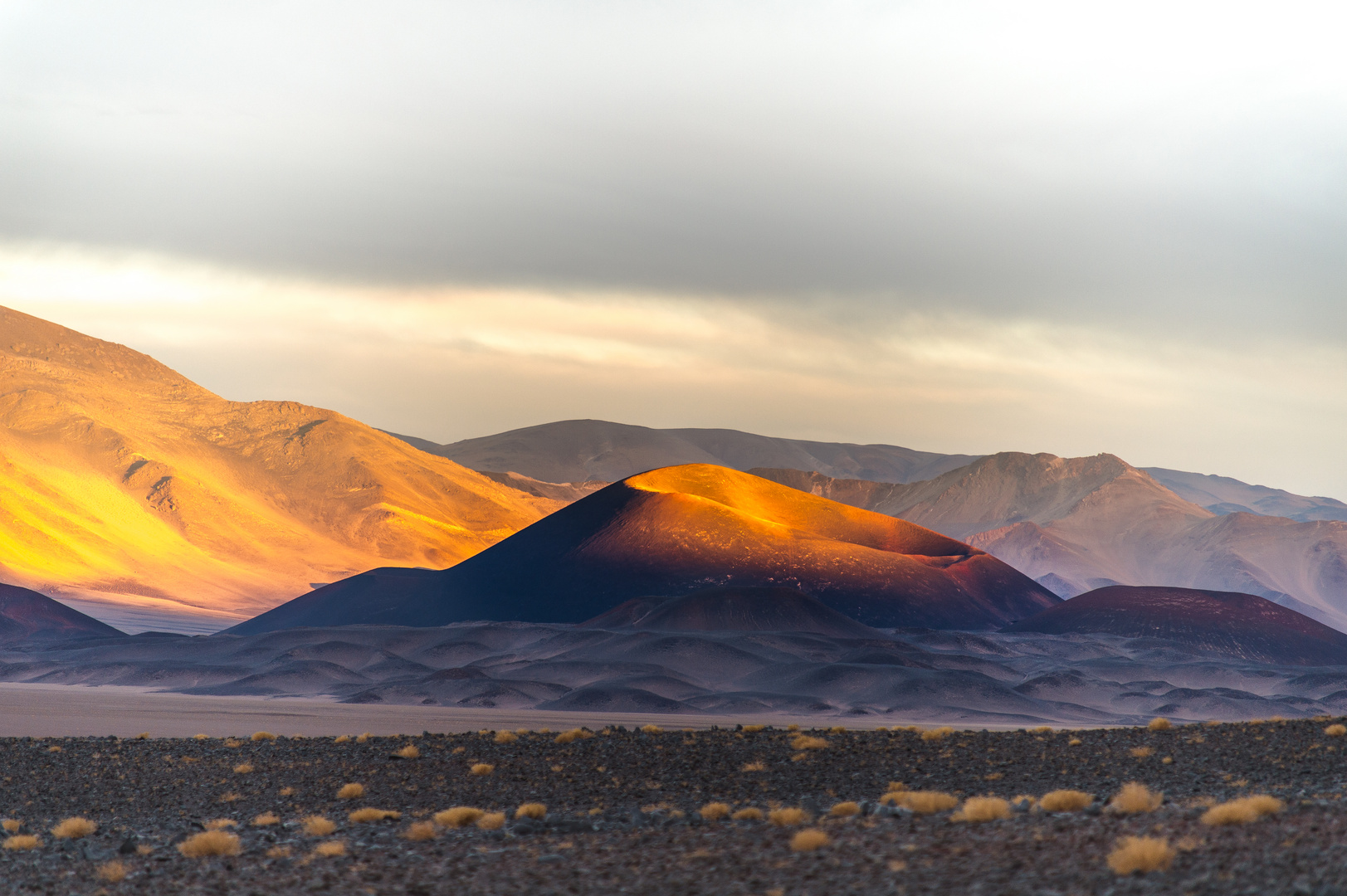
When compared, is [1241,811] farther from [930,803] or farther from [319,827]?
[319,827]

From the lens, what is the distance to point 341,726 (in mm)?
68188

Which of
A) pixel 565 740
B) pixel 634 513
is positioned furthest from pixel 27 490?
pixel 565 740

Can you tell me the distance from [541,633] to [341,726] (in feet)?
195

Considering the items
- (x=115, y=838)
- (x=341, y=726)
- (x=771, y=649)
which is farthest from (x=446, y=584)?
(x=115, y=838)

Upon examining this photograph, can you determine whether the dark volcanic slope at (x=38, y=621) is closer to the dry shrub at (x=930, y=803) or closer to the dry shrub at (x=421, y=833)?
the dry shrub at (x=421, y=833)

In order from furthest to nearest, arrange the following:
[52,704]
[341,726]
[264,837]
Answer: [52,704] < [341,726] < [264,837]

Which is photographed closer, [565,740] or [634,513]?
[565,740]

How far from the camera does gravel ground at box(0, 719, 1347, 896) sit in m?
15.0

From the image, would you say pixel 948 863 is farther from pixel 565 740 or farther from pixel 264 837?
pixel 565 740

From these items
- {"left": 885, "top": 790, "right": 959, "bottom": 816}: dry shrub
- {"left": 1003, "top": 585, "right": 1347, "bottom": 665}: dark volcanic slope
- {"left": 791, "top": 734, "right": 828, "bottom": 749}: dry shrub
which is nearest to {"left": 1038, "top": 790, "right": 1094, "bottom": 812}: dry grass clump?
{"left": 885, "top": 790, "right": 959, "bottom": 816}: dry shrub

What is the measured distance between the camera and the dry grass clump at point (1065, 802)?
18.8 meters

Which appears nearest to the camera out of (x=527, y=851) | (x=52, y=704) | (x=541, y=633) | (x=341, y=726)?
(x=527, y=851)

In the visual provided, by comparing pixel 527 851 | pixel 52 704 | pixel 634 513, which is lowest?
pixel 52 704

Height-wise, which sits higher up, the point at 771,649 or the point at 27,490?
the point at 27,490
